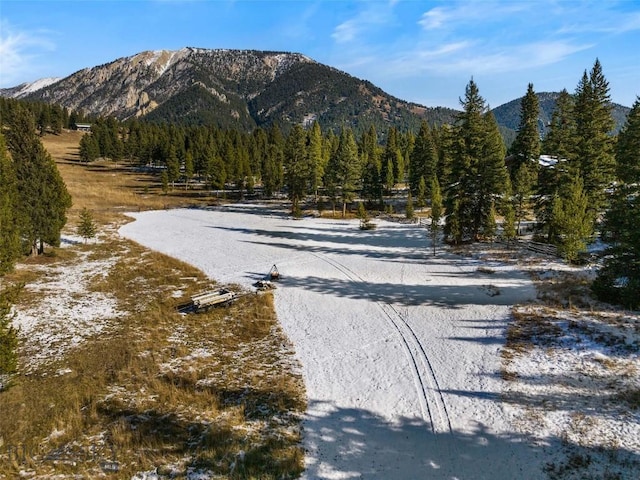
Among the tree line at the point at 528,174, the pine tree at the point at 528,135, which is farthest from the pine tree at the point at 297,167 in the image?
the pine tree at the point at 528,135

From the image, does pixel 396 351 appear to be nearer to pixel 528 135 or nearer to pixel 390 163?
pixel 528 135

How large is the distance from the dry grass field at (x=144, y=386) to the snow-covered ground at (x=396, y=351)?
1.48 metres

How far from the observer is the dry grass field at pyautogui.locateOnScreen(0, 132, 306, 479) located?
12508 millimetres

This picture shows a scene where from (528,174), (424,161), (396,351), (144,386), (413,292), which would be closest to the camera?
(144,386)

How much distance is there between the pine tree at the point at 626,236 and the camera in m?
21.2

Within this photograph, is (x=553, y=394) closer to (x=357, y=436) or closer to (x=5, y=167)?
(x=357, y=436)

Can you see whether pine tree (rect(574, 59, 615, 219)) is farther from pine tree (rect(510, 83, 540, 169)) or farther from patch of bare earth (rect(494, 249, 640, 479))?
patch of bare earth (rect(494, 249, 640, 479))

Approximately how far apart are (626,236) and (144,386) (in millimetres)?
25377

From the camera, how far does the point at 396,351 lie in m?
19.6

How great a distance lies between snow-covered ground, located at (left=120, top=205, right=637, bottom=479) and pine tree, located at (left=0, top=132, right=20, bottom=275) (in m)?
13.1

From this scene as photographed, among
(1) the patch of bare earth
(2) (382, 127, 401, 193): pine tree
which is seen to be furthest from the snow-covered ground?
(2) (382, 127, 401, 193): pine tree

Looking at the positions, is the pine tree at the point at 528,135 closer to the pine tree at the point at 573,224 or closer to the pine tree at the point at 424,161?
the pine tree at the point at 424,161

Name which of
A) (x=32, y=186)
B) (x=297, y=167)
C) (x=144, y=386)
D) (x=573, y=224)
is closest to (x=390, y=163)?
(x=297, y=167)

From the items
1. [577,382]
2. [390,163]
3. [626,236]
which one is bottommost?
[577,382]
